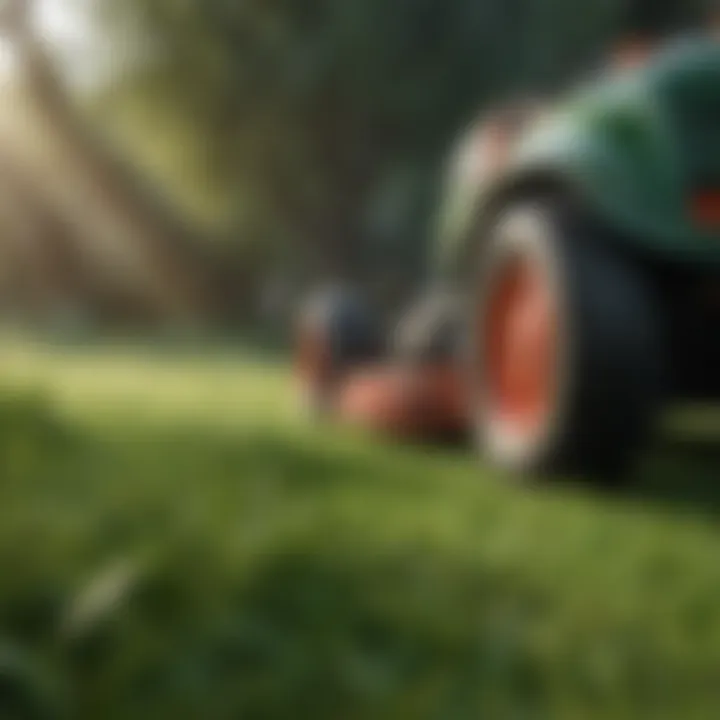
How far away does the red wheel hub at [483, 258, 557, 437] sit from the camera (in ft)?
2.72

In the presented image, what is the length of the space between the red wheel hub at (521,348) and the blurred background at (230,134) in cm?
8

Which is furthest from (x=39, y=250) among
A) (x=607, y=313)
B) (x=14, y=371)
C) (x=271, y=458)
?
(x=607, y=313)

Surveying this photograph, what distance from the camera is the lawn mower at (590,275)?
758mm

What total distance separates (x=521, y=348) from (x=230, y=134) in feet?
0.64

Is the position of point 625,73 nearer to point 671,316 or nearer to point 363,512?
point 671,316

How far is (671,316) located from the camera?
33.4 inches

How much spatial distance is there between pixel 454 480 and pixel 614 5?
0.87ft

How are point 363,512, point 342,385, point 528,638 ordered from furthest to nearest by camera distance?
point 342,385 < point 363,512 < point 528,638

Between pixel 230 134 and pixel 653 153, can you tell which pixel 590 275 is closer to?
pixel 653 153

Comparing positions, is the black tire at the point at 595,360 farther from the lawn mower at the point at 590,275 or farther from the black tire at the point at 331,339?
the black tire at the point at 331,339

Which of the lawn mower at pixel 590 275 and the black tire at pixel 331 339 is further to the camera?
the black tire at pixel 331 339

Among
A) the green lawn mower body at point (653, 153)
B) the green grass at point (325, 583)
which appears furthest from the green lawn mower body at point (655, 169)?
the green grass at point (325, 583)

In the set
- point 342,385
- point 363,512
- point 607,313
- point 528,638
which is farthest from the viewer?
point 342,385

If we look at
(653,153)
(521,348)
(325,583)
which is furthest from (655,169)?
(325,583)
